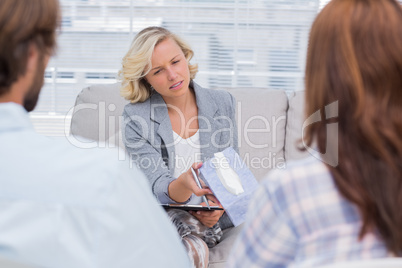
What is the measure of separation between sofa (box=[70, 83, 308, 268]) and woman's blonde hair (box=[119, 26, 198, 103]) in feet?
Answer: 0.85


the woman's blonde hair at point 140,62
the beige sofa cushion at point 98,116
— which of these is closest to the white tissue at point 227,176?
the woman's blonde hair at point 140,62

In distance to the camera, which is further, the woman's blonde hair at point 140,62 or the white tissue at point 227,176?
the woman's blonde hair at point 140,62

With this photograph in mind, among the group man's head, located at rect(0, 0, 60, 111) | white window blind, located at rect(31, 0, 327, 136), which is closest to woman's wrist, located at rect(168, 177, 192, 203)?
man's head, located at rect(0, 0, 60, 111)

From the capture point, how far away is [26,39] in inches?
33.9

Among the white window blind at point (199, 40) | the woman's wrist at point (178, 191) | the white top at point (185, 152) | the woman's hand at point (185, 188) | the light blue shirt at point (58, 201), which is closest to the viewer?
the light blue shirt at point (58, 201)

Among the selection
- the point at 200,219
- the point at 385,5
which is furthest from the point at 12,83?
the point at 200,219

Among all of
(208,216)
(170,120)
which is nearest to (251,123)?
(170,120)

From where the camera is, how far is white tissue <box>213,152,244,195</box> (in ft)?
5.65

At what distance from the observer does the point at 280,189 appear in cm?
81

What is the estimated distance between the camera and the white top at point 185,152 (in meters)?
2.18

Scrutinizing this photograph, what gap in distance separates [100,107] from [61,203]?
1.79 m

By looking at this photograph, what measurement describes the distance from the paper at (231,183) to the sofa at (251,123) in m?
0.71

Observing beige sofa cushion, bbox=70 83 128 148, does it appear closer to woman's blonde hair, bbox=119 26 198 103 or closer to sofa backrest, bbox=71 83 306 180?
sofa backrest, bbox=71 83 306 180

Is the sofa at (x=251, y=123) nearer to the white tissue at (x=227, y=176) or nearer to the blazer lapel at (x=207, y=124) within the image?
the blazer lapel at (x=207, y=124)
